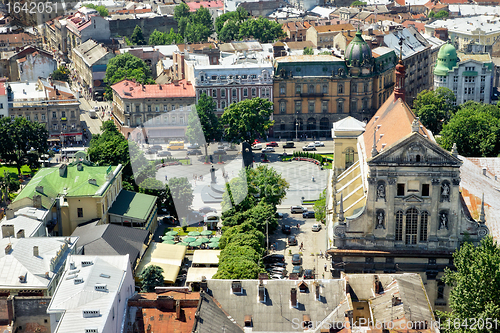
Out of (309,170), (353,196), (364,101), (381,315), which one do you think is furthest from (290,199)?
(381,315)

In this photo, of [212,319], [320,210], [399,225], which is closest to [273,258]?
[320,210]

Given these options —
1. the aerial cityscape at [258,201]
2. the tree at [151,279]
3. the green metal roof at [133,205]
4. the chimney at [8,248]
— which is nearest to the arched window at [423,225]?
the aerial cityscape at [258,201]

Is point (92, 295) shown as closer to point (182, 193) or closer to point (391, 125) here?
point (182, 193)

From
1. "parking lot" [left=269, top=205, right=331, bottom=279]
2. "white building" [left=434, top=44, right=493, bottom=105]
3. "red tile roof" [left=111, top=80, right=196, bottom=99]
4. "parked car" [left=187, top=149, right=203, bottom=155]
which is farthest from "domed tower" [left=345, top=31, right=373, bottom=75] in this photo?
"parked car" [left=187, top=149, right=203, bottom=155]

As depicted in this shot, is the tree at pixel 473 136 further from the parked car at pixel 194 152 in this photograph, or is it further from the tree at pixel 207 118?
the parked car at pixel 194 152

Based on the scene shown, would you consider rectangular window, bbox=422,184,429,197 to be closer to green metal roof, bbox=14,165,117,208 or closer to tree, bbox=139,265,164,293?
tree, bbox=139,265,164,293
